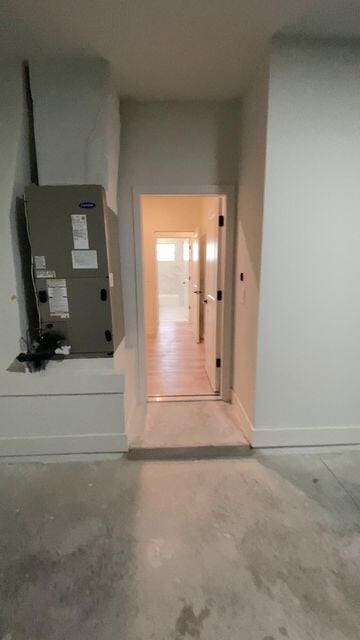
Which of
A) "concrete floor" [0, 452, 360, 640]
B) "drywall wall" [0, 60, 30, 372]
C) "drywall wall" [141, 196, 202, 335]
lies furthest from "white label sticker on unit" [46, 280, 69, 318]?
"drywall wall" [141, 196, 202, 335]

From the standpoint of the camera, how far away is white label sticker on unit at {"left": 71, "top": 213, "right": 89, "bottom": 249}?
182 centimetres

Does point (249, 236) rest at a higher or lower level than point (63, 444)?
higher

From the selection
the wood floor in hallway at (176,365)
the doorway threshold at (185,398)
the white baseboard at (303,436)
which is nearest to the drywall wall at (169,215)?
the wood floor in hallway at (176,365)

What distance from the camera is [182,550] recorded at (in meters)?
1.36

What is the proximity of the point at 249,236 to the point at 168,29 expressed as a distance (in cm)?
126

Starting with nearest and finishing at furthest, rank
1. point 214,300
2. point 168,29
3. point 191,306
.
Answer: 1. point 168,29
2. point 214,300
3. point 191,306

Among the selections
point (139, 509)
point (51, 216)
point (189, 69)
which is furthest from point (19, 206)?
point (139, 509)

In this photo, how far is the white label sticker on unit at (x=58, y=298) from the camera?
6.20 feet

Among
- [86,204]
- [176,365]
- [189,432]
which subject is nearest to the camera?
[86,204]

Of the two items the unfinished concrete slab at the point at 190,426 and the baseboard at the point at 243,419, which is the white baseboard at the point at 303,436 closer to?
the baseboard at the point at 243,419

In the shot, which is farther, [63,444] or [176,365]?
[176,365]

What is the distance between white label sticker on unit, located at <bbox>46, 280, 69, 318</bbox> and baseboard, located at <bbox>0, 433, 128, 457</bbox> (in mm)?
859

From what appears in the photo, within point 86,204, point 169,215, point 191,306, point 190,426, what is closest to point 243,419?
point 190,426

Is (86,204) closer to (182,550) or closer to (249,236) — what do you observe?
(249,236)
